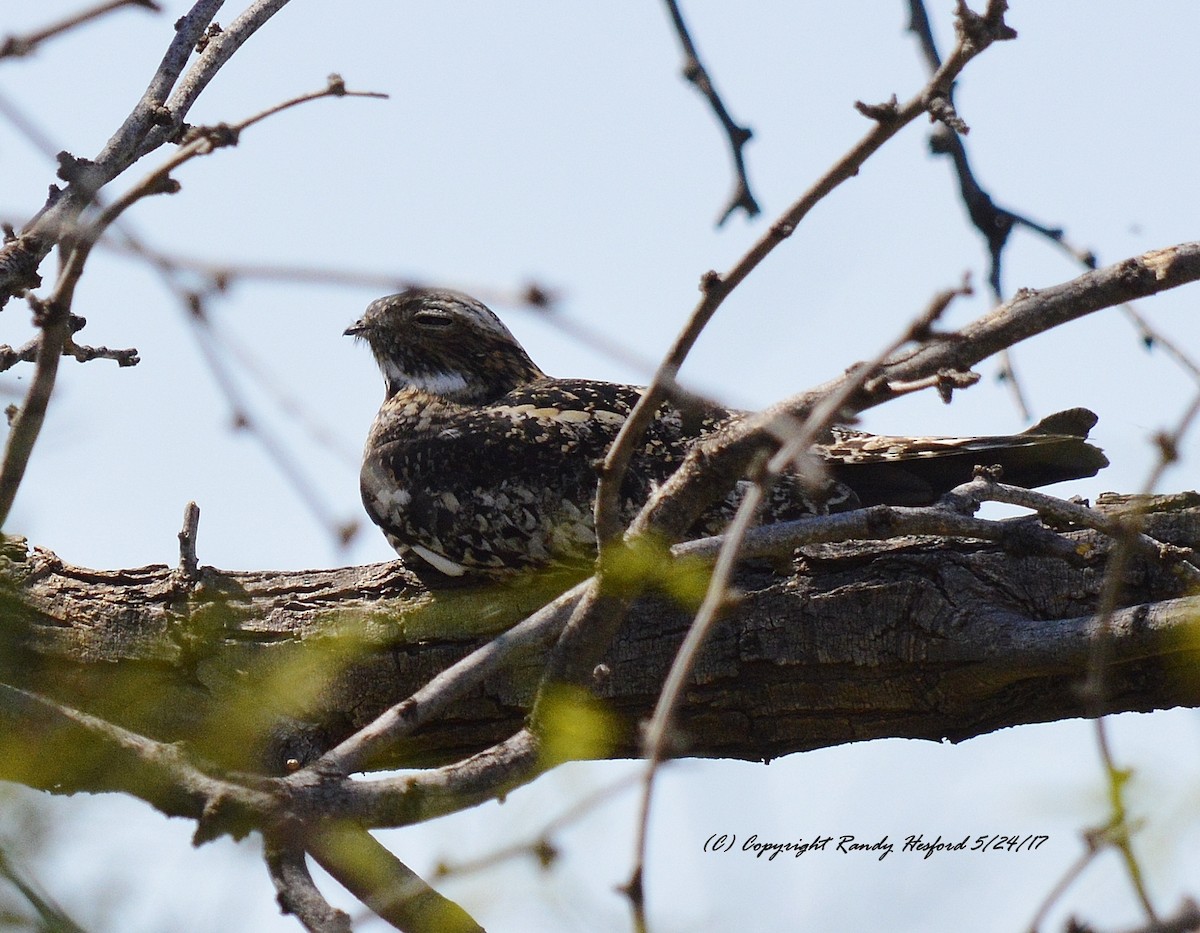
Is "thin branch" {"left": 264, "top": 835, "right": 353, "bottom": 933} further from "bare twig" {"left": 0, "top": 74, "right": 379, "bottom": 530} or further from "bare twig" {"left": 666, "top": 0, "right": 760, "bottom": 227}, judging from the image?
"bare twig" {"left": 666, "top": 0, "right": 760, "bottom": 227}

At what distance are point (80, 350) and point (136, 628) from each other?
1340 mm

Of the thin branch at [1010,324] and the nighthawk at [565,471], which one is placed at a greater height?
the nighthawk at [565,471]

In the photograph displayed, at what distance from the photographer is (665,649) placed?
4.21 metres

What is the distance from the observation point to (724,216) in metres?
4.09

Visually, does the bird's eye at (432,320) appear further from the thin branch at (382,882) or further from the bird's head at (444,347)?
the thin branch at (382,882)

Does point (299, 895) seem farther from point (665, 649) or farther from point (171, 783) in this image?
point (665, 649)

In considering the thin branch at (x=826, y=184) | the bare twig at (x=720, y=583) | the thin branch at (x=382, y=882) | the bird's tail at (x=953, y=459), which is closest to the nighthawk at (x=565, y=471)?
the bird's tail at (x=953, y=459)

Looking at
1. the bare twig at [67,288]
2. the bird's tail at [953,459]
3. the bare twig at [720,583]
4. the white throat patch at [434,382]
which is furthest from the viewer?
the white throat patch at [434,382]

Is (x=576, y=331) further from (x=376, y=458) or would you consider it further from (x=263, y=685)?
(x=376, y=458)

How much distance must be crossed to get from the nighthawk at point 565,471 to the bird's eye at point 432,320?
3.27 ft

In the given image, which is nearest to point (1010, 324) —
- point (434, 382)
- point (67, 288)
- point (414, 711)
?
point (414, 711)

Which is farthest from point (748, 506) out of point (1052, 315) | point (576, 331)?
point (1052, 315)

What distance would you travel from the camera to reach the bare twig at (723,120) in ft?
13.0

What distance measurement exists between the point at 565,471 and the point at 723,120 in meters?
1.34
